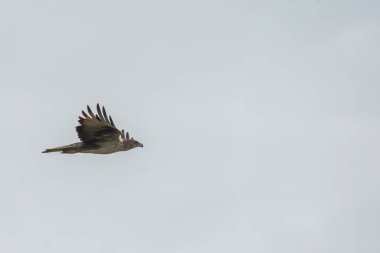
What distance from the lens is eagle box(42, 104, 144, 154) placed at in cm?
12650

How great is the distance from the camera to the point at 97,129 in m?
127

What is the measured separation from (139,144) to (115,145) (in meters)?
0.98

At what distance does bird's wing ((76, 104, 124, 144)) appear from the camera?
12638cm

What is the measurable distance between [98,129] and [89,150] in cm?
124

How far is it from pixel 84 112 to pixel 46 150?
214 cm

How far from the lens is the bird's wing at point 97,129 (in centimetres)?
12638

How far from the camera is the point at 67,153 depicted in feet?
419

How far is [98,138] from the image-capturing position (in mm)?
127250

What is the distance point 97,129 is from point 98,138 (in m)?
0.51

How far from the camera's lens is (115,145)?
12788cm

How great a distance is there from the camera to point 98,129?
126875 millimetres

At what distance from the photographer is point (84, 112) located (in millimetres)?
126500

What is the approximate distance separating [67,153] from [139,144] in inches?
110

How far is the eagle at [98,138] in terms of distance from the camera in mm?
126500
